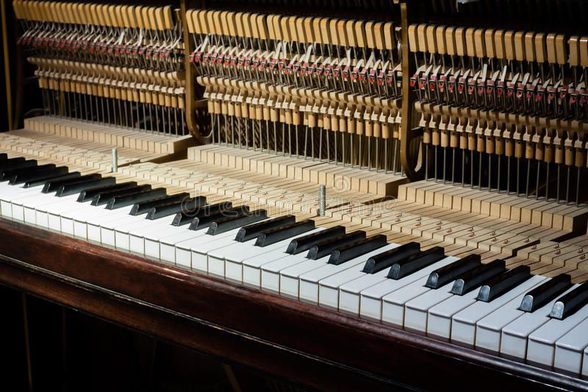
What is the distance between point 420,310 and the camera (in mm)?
2482

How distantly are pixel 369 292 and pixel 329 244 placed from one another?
422mm

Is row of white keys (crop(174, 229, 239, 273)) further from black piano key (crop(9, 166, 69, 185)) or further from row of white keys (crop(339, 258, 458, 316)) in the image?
black piano key (crop(9, 166, 69, 185))

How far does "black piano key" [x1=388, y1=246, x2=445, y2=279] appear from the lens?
2.75 m

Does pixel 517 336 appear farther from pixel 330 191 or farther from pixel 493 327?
pixel 330 191

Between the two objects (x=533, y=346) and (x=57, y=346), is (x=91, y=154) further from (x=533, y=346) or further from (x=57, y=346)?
(x=533, y=346)

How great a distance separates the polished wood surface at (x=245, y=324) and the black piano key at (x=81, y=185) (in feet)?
0.85

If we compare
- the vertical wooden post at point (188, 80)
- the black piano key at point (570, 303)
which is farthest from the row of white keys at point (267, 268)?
the vertical wooden post at point (188, 80)

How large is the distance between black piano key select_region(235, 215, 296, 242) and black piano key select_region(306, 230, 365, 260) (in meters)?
0.27

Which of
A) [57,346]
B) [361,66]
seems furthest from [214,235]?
[57,346]

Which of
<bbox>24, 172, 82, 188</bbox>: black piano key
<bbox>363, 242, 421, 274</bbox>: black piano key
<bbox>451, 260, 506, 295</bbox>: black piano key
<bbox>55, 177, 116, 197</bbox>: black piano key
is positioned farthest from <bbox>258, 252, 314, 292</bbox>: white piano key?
<bbox>24, 172, 82, 188</bbox>: black piano key

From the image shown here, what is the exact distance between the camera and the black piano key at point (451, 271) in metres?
2.66

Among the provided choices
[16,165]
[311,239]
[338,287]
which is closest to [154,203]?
[311,239]

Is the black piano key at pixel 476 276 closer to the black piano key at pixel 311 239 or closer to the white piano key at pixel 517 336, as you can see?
the white piano key at pixel 517 336

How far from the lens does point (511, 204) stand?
3.34 m
